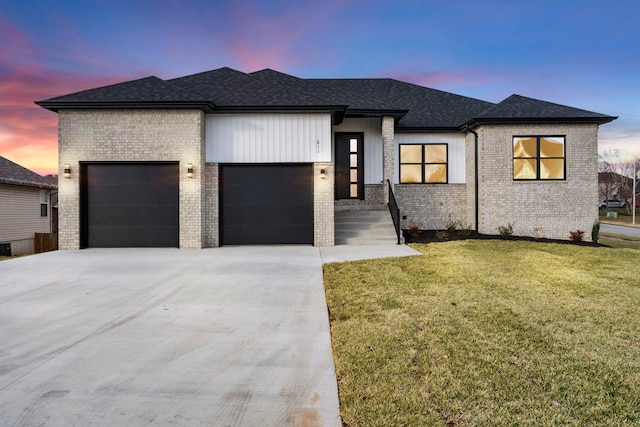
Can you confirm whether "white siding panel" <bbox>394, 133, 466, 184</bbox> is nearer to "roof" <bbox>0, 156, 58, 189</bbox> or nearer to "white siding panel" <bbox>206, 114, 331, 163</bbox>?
"white siding panel" <bbox>206, 114, 331, 163</bbox>

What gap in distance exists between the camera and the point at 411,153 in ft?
48.5

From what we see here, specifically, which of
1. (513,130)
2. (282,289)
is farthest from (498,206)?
(282,289)

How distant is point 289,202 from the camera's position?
38.6 ft

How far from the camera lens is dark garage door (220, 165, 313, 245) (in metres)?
11.7

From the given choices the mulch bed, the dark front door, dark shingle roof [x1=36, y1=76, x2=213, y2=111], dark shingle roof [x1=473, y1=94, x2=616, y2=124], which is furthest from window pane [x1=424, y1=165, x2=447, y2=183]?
dark shingle roof [x1=36, y1=76, x2=213, y2=111]

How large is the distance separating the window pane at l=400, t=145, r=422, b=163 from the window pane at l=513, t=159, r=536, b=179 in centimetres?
360

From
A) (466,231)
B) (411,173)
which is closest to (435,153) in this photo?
(411,173)

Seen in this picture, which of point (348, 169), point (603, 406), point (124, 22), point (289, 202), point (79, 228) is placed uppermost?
point (124, 22)

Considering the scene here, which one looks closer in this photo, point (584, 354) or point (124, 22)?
point (584, 354)

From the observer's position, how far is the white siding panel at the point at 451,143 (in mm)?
14703

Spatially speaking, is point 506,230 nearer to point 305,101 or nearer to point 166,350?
point 305,101

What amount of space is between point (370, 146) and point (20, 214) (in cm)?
1920

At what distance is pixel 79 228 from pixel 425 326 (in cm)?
1128

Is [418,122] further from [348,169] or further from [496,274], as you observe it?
[496,274]
